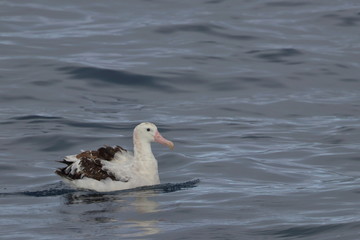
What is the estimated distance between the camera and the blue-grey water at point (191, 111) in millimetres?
13656

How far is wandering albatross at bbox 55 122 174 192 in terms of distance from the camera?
1542 cm

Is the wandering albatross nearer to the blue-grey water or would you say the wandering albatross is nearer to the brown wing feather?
the brown wing feather

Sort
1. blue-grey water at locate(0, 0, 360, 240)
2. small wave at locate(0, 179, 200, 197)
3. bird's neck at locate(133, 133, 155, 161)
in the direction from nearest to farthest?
blue-grey water at locate(0, 0, 360, 240)
small wave at locate(0, 179, 200, 197)
bird's neck at locate(133, 133, 155, 161)

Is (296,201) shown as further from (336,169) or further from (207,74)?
(207,74)

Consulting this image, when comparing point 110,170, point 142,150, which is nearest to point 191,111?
point 142,150

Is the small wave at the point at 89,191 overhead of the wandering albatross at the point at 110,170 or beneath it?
beneath

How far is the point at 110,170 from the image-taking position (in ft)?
50.8

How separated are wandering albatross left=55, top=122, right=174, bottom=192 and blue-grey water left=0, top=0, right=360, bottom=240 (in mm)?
223

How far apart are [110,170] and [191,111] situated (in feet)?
22.3

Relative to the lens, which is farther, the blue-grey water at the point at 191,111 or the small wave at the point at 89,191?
the small wave at the point at 89,191

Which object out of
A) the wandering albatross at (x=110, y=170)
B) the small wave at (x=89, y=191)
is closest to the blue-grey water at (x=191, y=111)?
the small wave at (x=89, y=191)

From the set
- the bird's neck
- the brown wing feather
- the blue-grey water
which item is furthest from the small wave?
the bird's neck

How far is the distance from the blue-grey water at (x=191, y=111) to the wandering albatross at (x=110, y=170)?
0.22 metres

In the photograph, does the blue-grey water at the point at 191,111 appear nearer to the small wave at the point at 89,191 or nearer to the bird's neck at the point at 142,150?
the small wave at the point at 89,191
